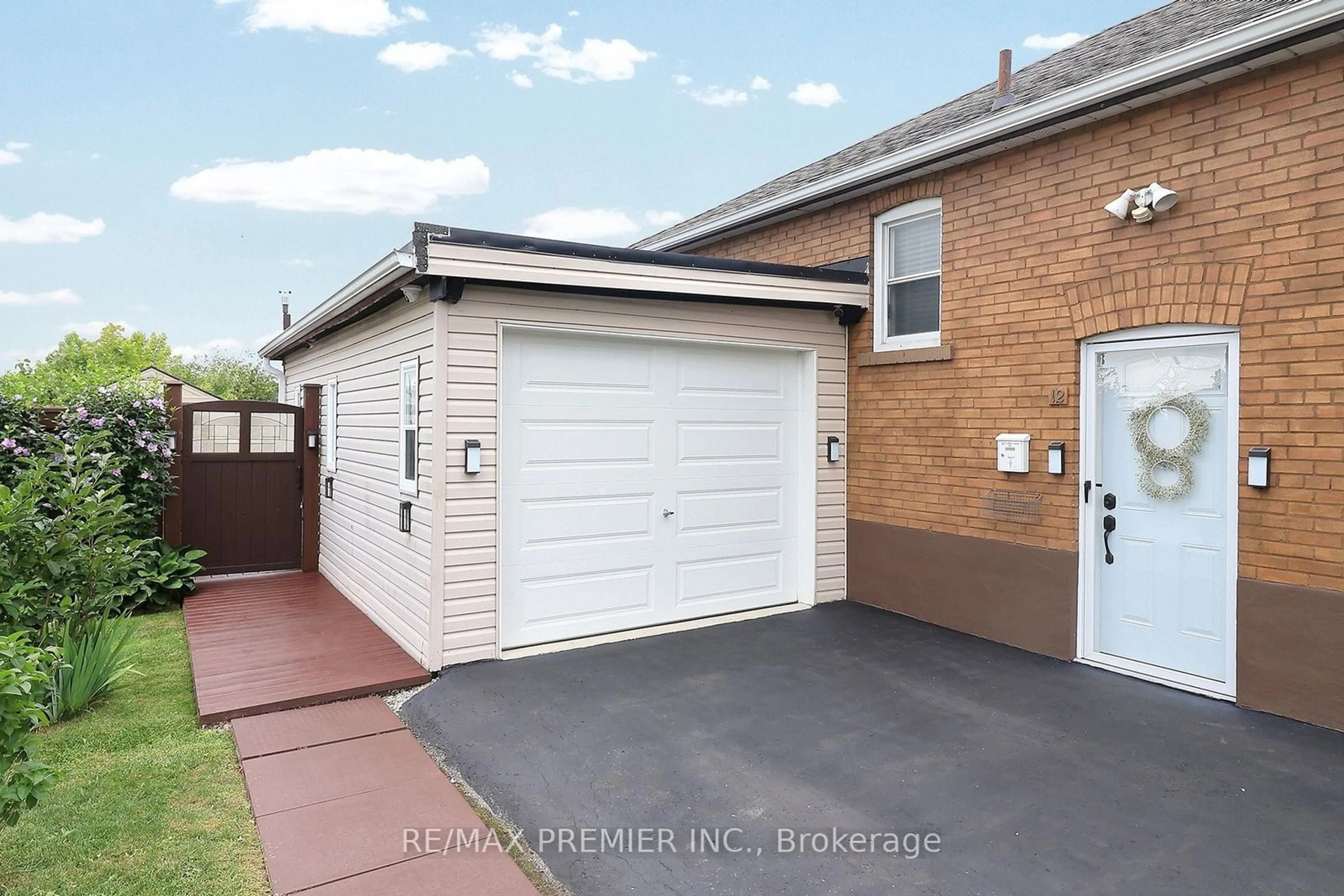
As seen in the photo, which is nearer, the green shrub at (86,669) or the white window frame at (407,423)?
the green shrub at (86,669)

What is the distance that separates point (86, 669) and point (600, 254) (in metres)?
4.11

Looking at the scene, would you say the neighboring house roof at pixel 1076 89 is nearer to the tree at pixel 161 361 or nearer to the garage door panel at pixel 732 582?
the garage door panel at pixel 732 582

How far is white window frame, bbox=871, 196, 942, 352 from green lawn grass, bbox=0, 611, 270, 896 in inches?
221

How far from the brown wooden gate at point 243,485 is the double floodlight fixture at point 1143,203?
8204mm

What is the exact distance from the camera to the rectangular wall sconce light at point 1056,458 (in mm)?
5441

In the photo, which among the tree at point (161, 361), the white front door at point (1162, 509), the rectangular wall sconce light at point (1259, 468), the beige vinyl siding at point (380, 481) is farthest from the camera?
the tree at point (161, 361)

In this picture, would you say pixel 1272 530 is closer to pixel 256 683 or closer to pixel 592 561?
pixel 592 561

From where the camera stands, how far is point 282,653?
5703mm

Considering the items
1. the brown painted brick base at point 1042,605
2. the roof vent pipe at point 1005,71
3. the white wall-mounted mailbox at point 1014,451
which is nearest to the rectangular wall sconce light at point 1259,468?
the brown painted brick base at point 1042,605

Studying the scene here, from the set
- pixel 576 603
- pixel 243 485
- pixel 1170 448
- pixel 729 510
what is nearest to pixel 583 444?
pixel 576 603

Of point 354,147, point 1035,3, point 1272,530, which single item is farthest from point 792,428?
point 354,147

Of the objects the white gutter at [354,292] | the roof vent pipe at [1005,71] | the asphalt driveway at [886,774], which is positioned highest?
the roof vent pipe at [1005,71]

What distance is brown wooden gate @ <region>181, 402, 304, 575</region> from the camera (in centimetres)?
843

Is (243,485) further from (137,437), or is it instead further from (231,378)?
(231,378)
